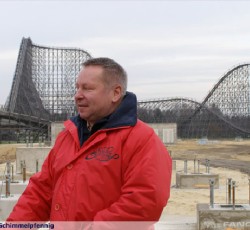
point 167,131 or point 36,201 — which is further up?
point 36,201

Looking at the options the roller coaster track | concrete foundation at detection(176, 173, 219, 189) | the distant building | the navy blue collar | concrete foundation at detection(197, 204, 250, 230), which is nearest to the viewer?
the navy blue collar

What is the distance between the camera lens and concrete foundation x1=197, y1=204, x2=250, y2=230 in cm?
506

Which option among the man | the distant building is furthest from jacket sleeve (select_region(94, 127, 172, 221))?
the distant building

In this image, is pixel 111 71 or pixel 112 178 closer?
pixel 112 178

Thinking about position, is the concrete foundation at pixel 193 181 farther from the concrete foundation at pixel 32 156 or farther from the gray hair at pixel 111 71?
the gray hair at pixel 111 71

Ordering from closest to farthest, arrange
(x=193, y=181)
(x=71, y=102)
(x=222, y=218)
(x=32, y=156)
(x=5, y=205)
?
(x=222, y=218)
(x=5, y=205)
(x=193, y=181)
(x=32, y=156)
(x=71, y=102)

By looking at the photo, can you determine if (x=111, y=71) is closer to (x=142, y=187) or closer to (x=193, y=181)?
(x=142, y=187)

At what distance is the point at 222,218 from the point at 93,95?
12.4 feet

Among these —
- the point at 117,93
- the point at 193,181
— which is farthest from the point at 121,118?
the point at 193,181

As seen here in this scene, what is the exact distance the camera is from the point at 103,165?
64.1 inches

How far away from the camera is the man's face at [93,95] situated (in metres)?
1.74

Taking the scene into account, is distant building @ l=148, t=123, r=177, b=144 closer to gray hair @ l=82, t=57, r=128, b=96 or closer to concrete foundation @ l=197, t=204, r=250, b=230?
concrete foundation @ l=197, t=204, r=250, b=230

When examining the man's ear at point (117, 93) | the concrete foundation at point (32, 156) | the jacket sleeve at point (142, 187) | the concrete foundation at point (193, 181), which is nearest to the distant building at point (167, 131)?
the concrete foundation at point (32, 156)

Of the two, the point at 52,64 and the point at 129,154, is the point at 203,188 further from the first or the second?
the point at 52,64
